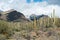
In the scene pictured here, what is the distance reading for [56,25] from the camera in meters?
32.3

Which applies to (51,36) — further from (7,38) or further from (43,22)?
(43,22)

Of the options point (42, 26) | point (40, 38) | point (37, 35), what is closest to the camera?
point (40, 38)

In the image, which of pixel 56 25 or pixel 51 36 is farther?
pixel 56 25

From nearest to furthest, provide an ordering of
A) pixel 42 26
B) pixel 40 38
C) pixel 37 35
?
pixel 40 38 < pixel 37 35 < pixel 42 26

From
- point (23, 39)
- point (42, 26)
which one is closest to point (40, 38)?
point (23, 39)

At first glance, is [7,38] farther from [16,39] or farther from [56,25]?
[56,25]

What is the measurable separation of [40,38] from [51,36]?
143 cm

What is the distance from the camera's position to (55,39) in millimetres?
23469

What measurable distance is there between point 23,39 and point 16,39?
76 centimetres

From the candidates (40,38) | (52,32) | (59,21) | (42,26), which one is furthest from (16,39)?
(59,21)

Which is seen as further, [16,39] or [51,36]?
[51,36]

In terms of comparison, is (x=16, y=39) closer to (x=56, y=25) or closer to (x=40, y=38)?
(x=40, y=38)

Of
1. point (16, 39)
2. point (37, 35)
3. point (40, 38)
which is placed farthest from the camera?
point (37, 35)

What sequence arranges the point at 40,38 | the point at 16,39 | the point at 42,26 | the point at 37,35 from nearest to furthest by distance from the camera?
the point at 16,39, the point at 40,38, the point at 37,35, the point at 42,26
